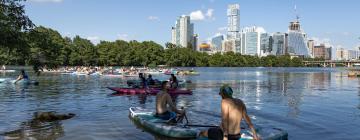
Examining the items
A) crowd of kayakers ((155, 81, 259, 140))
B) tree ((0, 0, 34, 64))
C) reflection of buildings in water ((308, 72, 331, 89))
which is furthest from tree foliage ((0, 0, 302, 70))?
reflection of buildings in water ((308, 72, 331, 89))

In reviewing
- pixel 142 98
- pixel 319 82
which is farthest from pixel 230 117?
pixel 319 82

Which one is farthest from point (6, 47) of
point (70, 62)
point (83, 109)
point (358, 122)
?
point (70, 62)

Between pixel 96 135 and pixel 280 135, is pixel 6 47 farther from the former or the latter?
pixel 280 135

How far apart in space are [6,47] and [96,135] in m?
5.62

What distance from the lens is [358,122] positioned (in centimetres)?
1997

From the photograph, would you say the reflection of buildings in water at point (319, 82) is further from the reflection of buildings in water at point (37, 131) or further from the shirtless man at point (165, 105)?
the reflection of buildings in water at point (37, 131)

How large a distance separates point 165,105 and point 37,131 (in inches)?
199

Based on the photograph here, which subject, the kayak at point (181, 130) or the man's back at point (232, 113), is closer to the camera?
the man's back at point (232, 113)

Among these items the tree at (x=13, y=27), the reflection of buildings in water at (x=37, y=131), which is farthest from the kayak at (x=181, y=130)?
the tree at (x=13, y=27)

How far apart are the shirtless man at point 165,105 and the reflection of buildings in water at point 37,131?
3.77 m

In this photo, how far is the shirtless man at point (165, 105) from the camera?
51.5 feet

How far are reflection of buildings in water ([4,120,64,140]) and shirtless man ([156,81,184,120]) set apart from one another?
3773mm

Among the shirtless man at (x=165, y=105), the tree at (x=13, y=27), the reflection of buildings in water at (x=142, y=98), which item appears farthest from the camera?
the reflection of buildings in water at (x=142, y=98)

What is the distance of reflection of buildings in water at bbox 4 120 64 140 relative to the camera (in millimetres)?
15367
